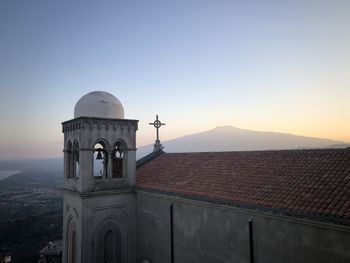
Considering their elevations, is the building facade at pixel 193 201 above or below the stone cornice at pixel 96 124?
below

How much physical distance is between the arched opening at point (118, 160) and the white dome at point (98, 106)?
1689mm

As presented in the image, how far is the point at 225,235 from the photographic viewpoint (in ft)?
35.7

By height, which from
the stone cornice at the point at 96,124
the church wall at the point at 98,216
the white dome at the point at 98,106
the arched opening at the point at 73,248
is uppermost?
the white dome at the point at 98,106

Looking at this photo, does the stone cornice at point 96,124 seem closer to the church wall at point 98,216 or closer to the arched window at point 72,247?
the church wall at point 98,216

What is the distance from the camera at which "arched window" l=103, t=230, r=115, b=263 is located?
15.1 meters

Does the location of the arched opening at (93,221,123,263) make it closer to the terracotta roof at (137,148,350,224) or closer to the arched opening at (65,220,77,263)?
the arched opening at (65,220,77,263)

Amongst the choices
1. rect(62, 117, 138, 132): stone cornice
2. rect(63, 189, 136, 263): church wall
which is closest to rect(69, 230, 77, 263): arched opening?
rect(63, 189, 136, 263): church wall

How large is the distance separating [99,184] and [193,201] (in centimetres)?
562

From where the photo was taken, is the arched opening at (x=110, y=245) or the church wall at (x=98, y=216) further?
the arched opening at (x=110, y=245)

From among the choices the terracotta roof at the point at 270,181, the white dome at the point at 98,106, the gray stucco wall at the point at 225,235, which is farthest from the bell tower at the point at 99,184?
the terracotta roof at the point at 270,181

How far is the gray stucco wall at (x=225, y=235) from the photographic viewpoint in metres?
8.22

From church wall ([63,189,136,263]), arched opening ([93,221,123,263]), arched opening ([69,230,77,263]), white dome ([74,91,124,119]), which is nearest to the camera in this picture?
church wall ([63,189,136,263])

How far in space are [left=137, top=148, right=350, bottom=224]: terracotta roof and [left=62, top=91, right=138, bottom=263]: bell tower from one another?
156 cm

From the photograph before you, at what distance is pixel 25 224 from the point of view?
51.1 meters
